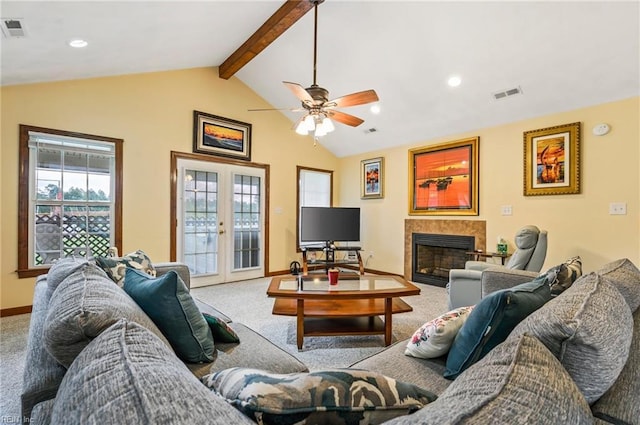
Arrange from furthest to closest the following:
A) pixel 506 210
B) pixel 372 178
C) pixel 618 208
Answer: pixel 372 178 → pixel 506 210 → pixel 618 208

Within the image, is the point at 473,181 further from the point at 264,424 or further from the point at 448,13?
the point at 264,424

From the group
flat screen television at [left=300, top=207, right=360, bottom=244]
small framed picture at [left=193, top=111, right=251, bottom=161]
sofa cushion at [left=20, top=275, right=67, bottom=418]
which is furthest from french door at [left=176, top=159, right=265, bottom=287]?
sofa cushion at [left=20, top=275, right=67, bottom=418]

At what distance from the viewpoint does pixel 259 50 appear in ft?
13.1

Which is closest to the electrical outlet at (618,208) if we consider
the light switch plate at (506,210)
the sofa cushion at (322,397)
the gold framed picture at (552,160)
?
the gold framed picture at (552,160)

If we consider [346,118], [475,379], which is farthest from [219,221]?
[475,379]

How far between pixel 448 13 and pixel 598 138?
2.24m

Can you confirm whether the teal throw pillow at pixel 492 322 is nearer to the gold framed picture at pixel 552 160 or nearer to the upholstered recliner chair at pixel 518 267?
the upholstered recliner chair at pixel 518 267

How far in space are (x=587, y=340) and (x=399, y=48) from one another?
11.8 feet

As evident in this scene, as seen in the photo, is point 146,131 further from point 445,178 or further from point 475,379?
point 475,379

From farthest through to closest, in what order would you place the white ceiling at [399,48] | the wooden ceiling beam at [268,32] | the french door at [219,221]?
the french door at [219,221] → the wooden ceiling beam at [268,32] → the white ceiling at [399,48]

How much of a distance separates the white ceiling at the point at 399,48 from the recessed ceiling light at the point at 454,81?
2.2 inches

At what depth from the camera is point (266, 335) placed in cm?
293

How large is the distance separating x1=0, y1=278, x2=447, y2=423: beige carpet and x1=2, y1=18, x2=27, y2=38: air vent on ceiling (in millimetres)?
2461

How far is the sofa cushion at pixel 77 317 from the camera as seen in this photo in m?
0.80
